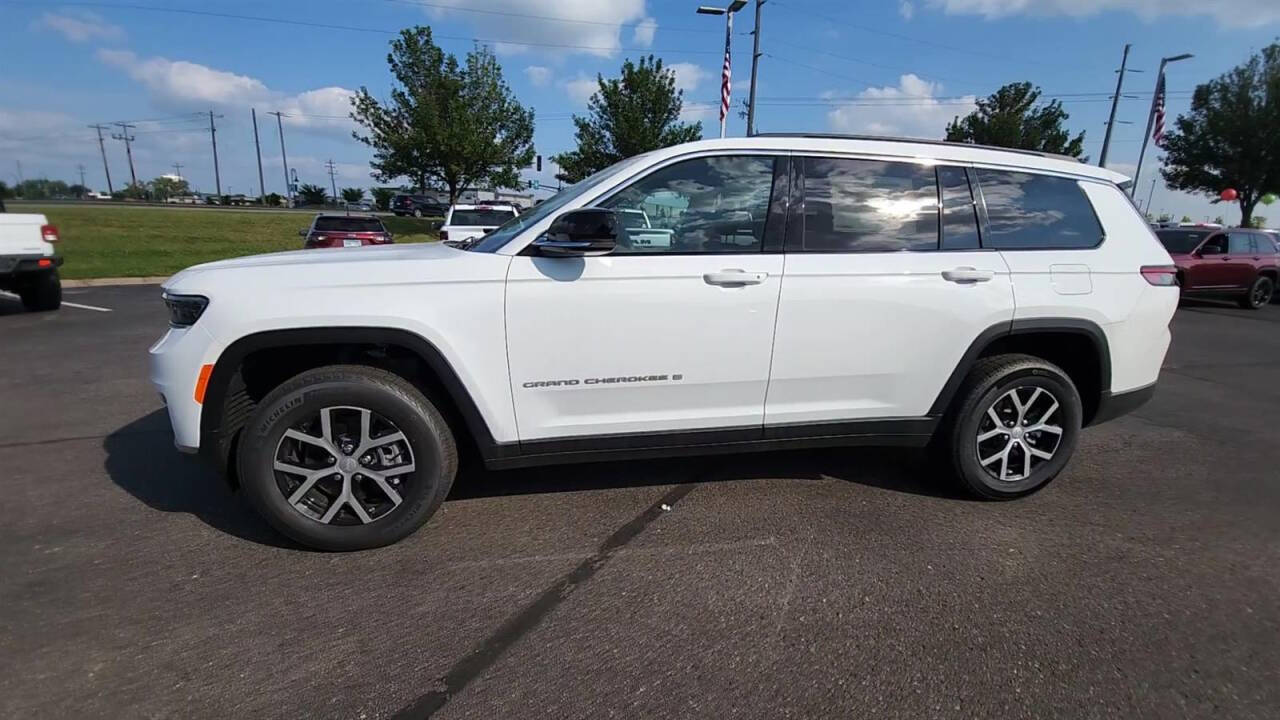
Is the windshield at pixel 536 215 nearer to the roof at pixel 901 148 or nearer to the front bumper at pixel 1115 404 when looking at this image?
the roof at pixel 901 148

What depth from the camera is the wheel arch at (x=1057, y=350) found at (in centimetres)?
336

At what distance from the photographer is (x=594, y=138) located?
24.5 meters

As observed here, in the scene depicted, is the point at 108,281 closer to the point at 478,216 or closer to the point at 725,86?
the point at 478,216

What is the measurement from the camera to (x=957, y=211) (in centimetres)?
337

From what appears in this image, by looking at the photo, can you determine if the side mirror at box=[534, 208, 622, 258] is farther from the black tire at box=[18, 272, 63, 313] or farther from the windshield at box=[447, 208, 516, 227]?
the windshield at box=[447, 208, 516, 227]

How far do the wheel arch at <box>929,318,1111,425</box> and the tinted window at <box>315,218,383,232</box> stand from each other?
12.2 meters

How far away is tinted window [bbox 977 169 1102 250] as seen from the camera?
3.42m

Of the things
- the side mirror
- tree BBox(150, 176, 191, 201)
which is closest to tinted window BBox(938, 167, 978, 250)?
the side mirror

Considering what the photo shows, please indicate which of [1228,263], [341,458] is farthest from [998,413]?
[1228,263]

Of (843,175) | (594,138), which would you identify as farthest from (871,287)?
(594,138)

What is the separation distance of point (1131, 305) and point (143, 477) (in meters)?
5.57

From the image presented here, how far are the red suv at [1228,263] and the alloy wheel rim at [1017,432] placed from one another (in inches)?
531

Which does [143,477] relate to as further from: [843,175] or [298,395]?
[843,175]

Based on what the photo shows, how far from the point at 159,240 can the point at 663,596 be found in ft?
81.4
